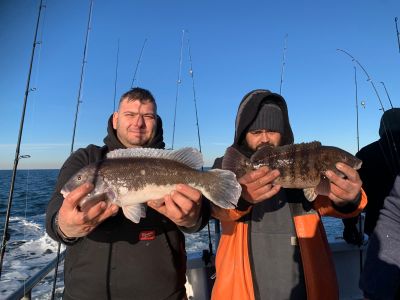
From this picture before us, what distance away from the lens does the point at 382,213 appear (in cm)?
203

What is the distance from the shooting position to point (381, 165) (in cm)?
418

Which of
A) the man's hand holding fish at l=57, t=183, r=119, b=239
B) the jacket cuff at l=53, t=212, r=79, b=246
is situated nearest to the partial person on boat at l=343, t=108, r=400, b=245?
the man's hand holding fish at l=57, t=183, r=119, b=239

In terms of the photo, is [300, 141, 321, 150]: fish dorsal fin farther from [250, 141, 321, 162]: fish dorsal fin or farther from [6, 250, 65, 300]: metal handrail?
[6, 250, 65, 300]: metal handrail

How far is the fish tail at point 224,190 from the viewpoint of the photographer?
2.61 metres

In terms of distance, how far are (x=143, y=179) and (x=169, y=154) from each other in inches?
13.1

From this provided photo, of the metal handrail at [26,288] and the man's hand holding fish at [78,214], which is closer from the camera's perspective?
the man's hand holding fish at [78,214]

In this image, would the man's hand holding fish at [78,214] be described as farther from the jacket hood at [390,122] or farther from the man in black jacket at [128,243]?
the jacket hood at [390,122]

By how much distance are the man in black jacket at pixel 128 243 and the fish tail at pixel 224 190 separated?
5.5 inches

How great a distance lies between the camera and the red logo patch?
8.95 feet

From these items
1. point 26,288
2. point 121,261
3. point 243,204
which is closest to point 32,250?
point 26,288

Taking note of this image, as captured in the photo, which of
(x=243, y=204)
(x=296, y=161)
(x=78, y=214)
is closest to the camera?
(x=78, y=214)

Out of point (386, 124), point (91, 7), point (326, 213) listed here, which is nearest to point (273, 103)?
point (326, 213)

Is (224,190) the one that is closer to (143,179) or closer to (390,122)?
(143,179)

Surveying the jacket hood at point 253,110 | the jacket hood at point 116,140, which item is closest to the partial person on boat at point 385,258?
the jacket hood at point 253,110
